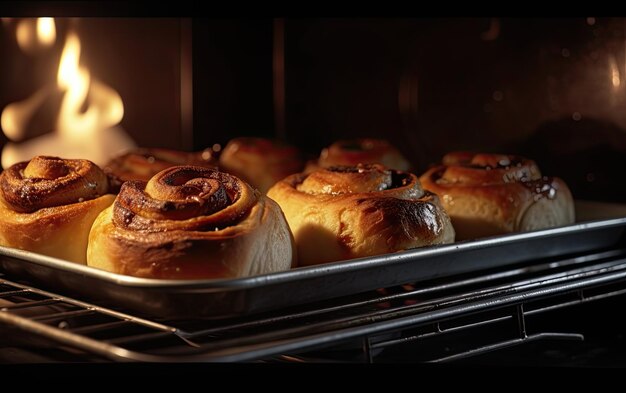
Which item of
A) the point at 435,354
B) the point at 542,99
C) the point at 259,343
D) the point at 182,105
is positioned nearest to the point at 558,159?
the point at 542,99

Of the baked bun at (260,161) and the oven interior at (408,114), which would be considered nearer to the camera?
the oven interior at (408,114)

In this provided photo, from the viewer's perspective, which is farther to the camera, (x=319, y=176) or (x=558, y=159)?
(x=558, y=159)

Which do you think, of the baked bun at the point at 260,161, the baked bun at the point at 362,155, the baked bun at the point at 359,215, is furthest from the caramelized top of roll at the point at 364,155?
the baked bun at the point at 359,215

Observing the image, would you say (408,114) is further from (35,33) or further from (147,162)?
(35,33)

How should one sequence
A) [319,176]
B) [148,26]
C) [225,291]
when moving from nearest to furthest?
[225,291]
[319,176]
[148,26]

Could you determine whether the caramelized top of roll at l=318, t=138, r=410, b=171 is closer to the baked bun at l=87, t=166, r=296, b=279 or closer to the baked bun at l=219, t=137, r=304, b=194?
the baked bun at l=219, t=137, r=304, b=194

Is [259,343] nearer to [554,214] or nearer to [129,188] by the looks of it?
[129,188]

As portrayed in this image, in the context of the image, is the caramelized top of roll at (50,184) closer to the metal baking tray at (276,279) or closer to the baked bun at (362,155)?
the metal baking tray at (276,279)
